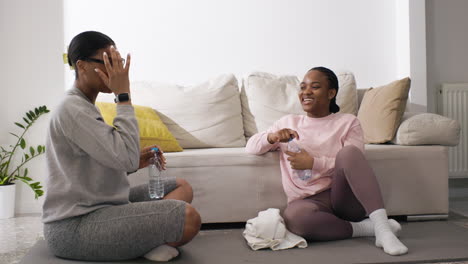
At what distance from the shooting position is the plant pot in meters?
3.19

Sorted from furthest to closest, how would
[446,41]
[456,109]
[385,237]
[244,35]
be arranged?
1. [446,41]
2. [456,109]
3. [244,35]
4. [385,237]

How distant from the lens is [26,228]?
285cm

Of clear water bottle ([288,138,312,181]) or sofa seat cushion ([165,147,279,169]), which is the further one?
sofa seat cushion ([165,147,279,169])

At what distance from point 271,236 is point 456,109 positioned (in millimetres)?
2419

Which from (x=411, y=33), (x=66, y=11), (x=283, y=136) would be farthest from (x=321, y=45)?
(x=66, y=11)

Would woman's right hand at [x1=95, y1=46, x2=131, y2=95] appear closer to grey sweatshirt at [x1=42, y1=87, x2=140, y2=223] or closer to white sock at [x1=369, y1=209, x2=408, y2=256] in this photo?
grey sweatshirt at [x1=42, y1=87, x2=140, y2=223]

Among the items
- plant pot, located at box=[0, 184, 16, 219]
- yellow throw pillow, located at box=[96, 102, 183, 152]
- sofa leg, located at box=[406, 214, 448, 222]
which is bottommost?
sofa leg, located at box=[406, 214, 448, 222]

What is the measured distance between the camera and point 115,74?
1690 millimetres

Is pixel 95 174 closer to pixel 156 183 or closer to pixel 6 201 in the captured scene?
pixel 156 183

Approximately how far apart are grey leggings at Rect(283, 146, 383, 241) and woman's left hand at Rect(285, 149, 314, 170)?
124 mm

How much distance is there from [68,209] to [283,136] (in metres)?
1.02

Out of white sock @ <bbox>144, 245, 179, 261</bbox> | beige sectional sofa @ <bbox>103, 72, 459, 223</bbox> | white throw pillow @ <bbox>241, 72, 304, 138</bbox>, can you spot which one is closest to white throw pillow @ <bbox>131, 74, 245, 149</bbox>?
white throw pillow @ <bbox>241, 72, 304, 138</bbox>

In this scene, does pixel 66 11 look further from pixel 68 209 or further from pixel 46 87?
pixel 68 209

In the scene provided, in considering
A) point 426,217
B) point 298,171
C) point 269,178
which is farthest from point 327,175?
point 426,217
